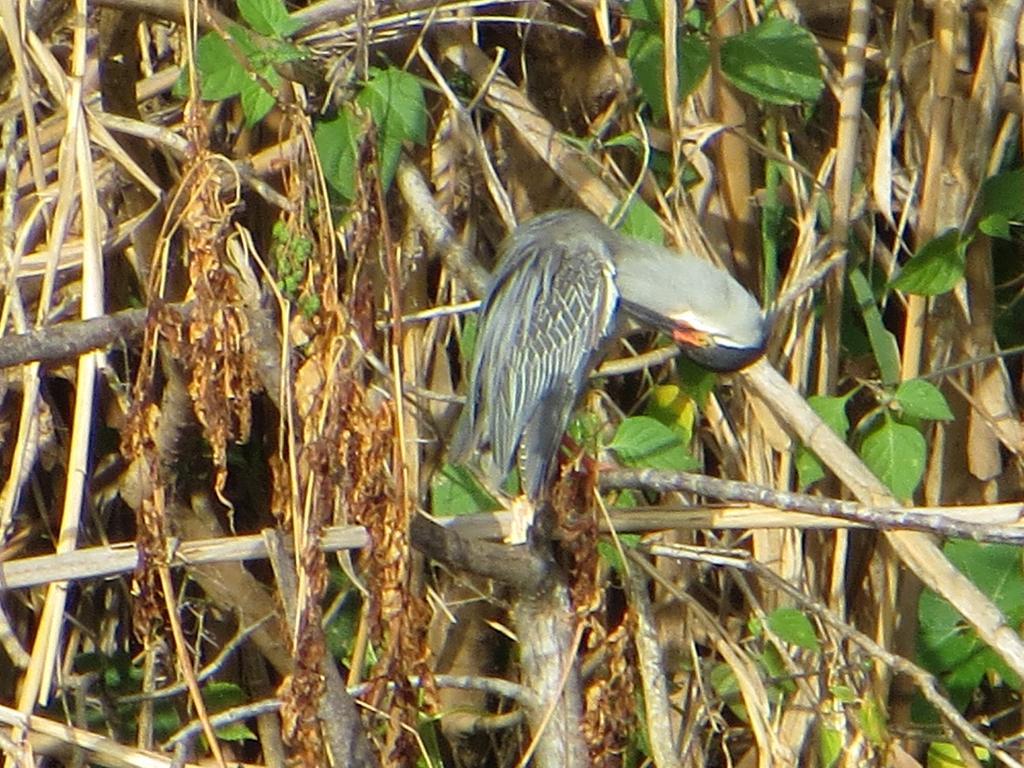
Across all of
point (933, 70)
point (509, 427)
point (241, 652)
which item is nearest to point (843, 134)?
point (933, 70)

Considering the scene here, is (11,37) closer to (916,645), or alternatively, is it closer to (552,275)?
(552,275)

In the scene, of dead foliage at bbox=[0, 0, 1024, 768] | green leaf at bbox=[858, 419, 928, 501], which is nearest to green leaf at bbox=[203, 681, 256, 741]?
dead foliage at bbox=[0, 0, 1024, 768]

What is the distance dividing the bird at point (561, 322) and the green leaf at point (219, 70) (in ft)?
1.28

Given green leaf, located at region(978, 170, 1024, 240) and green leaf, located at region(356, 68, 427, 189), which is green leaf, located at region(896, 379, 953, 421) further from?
green leaf, located at region(356, 68, 427, 189)

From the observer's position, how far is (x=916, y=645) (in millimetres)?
2219

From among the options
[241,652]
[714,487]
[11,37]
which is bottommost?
[241,652]

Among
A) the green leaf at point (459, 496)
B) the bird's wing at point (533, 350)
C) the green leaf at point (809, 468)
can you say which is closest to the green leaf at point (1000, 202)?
the green leaf at point (809, 468)

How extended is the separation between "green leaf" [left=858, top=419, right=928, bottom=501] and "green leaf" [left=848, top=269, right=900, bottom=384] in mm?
150

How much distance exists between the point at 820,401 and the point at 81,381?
898 mm

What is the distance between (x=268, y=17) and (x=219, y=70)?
96mm

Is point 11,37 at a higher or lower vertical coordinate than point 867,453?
higher

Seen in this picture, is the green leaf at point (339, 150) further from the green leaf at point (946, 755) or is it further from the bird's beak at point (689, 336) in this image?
the green leaf at point (946, 755)

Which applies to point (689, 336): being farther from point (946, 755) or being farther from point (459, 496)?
point (946, 755)

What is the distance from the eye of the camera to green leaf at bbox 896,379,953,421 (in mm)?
1951
